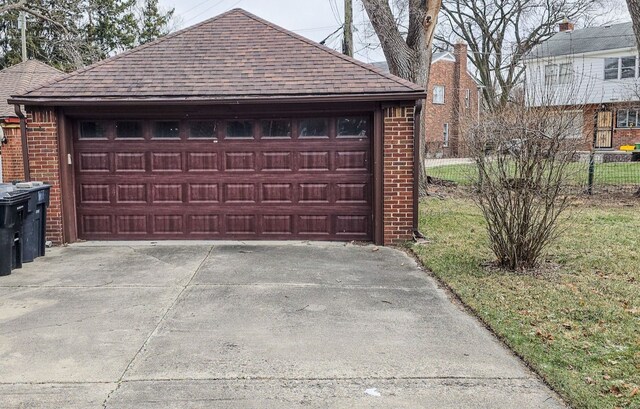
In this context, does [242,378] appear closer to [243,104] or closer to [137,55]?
[243,104]

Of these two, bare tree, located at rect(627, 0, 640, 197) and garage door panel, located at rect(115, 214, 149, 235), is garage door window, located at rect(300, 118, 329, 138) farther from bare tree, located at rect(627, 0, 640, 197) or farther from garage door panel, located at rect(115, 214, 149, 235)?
bare tree, located at rect(627, 0, 640, 197)

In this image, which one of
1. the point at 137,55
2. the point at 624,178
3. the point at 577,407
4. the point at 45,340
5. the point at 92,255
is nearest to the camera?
the point at 577,407

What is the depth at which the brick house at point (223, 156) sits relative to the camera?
9.08m

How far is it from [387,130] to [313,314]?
4323 mm

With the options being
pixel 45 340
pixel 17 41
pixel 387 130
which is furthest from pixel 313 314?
pixel 17 41

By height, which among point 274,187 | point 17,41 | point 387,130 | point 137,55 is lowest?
point 274,187

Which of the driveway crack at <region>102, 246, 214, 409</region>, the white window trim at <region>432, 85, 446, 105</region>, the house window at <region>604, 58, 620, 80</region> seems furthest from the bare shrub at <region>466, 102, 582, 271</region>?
the white window trim at <region>432, 85, 446, 105</region>

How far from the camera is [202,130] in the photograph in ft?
Answer: 31.1

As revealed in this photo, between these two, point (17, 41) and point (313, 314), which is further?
point (17, 41)

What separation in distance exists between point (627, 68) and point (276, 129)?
25.9 metres

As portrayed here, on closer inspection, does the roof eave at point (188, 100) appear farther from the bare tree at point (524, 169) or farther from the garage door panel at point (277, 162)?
the bare tree at point (524, 169)

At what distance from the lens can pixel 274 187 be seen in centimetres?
946

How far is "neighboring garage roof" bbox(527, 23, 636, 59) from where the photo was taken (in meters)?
28.3

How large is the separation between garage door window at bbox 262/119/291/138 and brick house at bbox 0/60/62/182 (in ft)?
15.3
